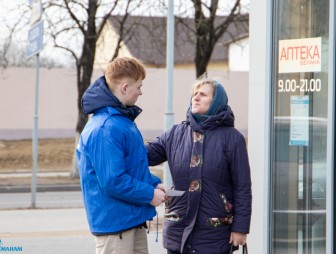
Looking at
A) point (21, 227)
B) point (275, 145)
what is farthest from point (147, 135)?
point (275, 145)

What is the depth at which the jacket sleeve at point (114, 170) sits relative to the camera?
4.03 metres

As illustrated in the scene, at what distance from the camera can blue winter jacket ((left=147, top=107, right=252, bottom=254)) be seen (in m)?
4.41

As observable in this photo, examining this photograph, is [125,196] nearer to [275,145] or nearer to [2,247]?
[275,145]

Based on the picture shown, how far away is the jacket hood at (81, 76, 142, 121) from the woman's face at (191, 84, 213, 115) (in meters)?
0.41

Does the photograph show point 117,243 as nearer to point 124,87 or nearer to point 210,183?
point 210,183

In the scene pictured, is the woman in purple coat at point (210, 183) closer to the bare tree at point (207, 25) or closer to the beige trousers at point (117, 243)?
the beige trousers at point (117, 243)

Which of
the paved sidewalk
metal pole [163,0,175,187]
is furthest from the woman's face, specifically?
metal pole [163,0,175,187]

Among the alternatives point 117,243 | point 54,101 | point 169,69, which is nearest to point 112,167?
point 117,243

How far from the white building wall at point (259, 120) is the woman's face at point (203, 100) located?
3.46 feet

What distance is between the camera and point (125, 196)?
161 inches

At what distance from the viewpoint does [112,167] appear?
159 inches

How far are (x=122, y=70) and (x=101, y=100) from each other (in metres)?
0.20

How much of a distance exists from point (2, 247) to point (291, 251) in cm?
392

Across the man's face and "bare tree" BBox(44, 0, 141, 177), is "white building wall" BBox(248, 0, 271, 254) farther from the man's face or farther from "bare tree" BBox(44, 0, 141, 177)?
"bare tree" BBox(44, 0, 141, 177)
